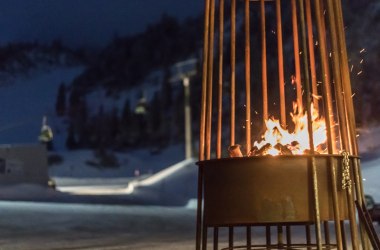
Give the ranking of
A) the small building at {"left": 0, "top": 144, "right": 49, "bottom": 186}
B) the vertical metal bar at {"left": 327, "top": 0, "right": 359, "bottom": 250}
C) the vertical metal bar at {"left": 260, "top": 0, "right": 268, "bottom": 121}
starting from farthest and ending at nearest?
the small building at {"left": 0, "top": 144, "right": 49, "bottom": 186} < the vertical metal bar at {"left": 260, "top": 0, "right": 268, "bottom": 121} < the vertical metal bar at {"left": 327, "top": 0, "right": 359, "bottom": 250}

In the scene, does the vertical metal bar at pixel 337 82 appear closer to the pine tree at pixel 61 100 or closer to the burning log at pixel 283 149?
the burning log at pixel 283 149

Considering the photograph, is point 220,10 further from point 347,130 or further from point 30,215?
point 30,215

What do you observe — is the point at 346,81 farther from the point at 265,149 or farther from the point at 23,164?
the point at 23,164

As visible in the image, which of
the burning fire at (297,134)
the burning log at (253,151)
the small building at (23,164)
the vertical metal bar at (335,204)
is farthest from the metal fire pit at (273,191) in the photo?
the small building at (23,164)

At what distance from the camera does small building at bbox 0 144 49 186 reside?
133 ft

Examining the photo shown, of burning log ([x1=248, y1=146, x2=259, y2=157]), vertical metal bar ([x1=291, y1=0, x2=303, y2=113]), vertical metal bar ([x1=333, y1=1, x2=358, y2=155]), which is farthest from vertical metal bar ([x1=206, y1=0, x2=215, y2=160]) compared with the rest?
vertical metal bar ([x1=333, y1=1, x2=358, y2=155])

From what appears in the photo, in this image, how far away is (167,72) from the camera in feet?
567

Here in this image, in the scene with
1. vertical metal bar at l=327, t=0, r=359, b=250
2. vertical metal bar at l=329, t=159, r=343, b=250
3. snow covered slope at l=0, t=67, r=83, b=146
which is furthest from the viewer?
snow covered slope at l=0, t=67, r=83, b=146

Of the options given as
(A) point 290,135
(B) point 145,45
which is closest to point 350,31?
(A) point 290,135

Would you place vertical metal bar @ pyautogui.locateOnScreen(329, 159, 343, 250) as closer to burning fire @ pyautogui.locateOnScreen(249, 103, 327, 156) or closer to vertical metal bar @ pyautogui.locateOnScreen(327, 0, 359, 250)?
vertical metal bar @ pyautogui.locateOnScreen(327, 0, 359, 250)

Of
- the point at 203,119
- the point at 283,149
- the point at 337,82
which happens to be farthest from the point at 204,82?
the point at 337,82

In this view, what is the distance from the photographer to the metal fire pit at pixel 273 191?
182 inches

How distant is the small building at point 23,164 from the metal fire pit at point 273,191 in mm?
37247

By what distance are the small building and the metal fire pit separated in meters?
37.2
